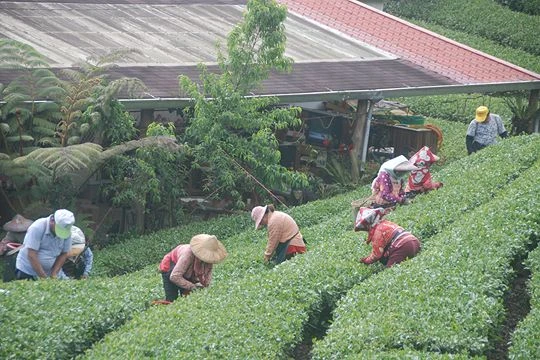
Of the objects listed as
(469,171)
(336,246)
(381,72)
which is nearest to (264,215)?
(336,246)

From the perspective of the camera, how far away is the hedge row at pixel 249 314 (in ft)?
35.8

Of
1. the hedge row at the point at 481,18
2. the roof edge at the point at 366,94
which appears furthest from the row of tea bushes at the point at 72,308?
the hedge row at the point at 481,18

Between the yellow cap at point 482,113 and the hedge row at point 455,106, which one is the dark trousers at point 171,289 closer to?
the yellow cap at point 482,113

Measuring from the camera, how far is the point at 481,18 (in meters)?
43.5

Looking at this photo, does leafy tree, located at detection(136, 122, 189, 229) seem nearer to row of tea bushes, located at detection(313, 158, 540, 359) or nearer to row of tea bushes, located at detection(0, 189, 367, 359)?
row of tea bushes, located at detection(0, 189, 367, 359)

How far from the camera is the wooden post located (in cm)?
2286

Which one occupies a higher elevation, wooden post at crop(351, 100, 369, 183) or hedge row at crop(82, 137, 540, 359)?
hedge row at crop(82, 137, 540, 359)

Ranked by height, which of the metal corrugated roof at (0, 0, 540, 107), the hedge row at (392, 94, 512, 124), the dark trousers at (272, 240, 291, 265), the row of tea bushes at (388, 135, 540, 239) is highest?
the metal corrugated roof at (0, 0, 540, 107)

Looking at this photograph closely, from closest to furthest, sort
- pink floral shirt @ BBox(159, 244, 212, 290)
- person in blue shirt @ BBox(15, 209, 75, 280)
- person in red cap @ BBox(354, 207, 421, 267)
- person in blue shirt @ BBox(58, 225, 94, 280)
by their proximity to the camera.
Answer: pink floral shirt @ BBox(159, 244, 212, 290)
person in blue shirt @ BBox(15, 209, 75, 280)
person in red cap @ BBox(354, 207, 421, 267)
person in blue shirt @ BBox(58, 225, 94, 280)

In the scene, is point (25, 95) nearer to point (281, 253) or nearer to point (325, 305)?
point (281, 253)

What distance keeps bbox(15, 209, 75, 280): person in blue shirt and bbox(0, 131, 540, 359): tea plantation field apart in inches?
21.5

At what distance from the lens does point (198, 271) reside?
1306 centimetres

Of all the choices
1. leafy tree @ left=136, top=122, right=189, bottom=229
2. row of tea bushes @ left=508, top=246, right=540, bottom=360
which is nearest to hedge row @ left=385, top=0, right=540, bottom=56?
leafy tree @ left=136, top=122, right=189, bottom=229

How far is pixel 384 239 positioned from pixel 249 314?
2.64 meters
